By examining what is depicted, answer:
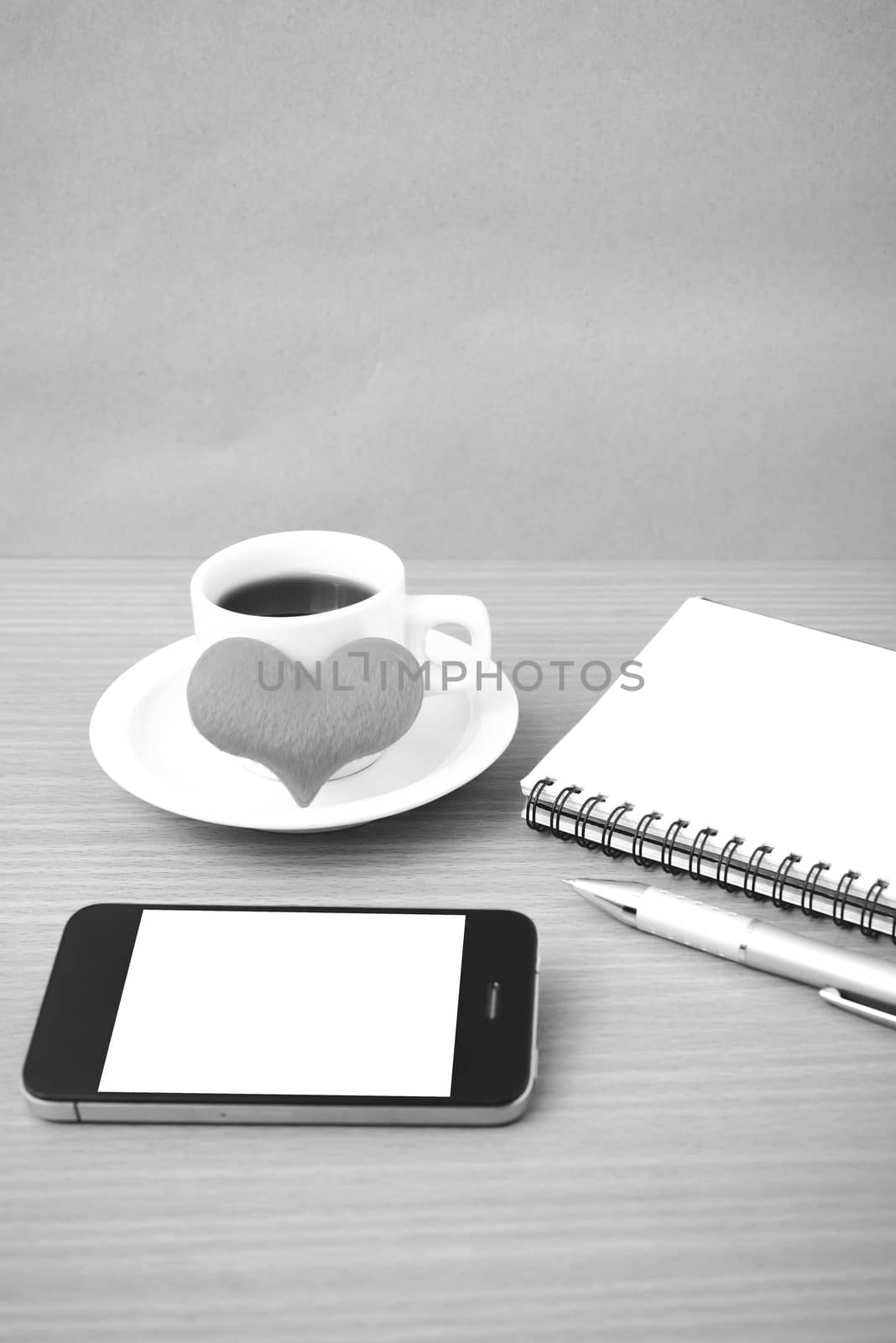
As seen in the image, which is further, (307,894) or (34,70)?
(34,70)

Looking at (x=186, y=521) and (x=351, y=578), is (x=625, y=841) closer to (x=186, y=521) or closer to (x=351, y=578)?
(x=351, y=578)

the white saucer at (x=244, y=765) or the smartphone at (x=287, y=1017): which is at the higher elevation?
the white saucer at (x=244, y=765)

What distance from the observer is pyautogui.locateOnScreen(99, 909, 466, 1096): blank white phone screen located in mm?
524

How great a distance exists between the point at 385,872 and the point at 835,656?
26cm

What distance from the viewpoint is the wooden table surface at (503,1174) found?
47 centimetres

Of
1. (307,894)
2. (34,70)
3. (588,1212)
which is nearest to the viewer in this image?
(588,1212)

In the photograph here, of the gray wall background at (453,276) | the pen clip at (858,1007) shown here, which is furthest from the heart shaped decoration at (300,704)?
the gray wall background at (453,276)

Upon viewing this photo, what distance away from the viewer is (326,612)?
67 cm

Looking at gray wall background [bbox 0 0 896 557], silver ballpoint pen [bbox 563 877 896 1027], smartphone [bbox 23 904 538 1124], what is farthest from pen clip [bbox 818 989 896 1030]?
gray wall background [bbox 0 0 896 557]

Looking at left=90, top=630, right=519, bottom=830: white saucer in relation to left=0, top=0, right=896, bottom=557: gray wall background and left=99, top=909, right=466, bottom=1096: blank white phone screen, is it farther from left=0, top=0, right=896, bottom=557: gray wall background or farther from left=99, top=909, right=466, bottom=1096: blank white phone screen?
left=0, top=0, right=896, bottom=557: gray wall background

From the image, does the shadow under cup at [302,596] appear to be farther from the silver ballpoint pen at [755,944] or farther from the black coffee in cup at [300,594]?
the silver ballpoint pen at [755,944]

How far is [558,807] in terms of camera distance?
65 cm

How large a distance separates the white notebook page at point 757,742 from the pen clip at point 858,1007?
0.05 metres

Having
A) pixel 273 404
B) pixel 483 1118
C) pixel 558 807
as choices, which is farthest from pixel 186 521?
pixel 483 1118
